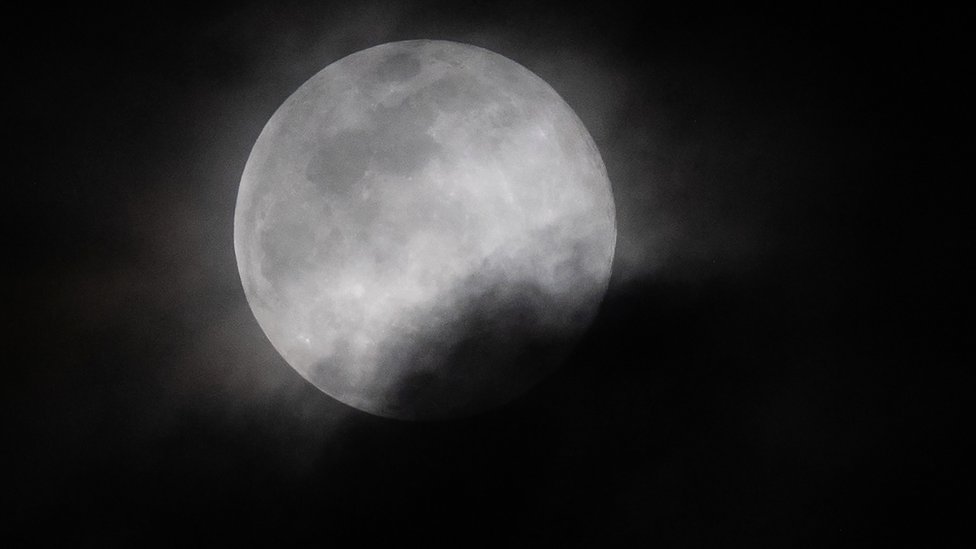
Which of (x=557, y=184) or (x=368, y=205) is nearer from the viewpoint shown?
(x=368, y=205)

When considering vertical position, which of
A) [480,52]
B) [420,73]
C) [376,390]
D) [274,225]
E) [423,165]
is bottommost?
[376,390]

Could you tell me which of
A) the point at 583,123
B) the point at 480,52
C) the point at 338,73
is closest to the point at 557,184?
the point at 583,123

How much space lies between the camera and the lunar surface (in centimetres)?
337

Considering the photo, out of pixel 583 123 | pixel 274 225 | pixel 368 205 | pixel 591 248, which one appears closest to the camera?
pixel 368 205

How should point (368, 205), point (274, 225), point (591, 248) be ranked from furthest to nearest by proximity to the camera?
point (591, 248)
point (274, 225)
point (368, 205)

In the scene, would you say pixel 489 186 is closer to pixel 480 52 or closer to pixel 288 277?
pixel 480 52

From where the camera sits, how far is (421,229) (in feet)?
11.0

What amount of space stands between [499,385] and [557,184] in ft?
A: 4.35

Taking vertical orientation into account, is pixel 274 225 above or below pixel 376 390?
above

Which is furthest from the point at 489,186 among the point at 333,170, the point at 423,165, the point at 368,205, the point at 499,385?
the point at 499,385

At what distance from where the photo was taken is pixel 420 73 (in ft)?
11.8

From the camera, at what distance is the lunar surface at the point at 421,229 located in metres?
3.37

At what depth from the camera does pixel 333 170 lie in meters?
3.41

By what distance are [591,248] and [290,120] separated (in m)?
2.10
